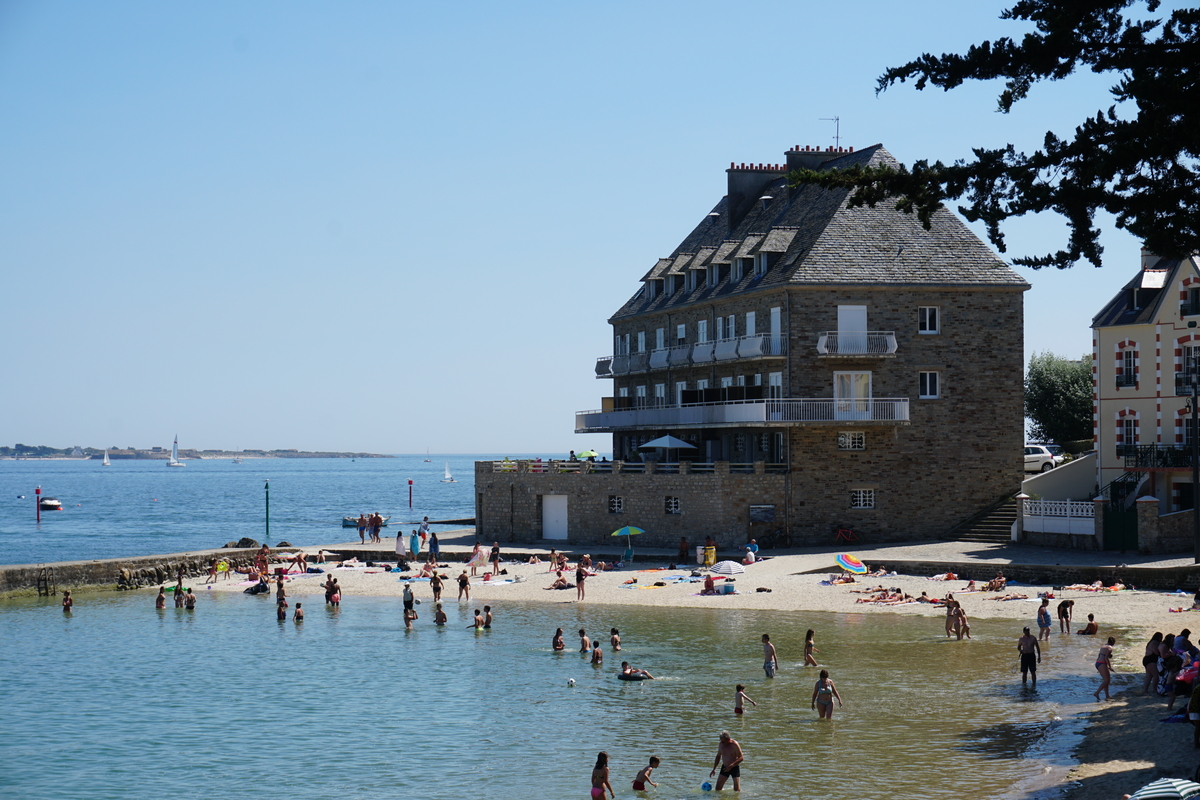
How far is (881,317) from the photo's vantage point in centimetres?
5309

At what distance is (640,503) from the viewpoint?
54656 mm

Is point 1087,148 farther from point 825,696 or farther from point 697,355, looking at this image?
point 697,355

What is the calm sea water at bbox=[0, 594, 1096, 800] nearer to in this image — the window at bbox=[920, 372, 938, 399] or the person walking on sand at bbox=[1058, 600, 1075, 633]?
the person walking on sand at bbox=[1058, 600, 1075, 633]

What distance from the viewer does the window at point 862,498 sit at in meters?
53.2

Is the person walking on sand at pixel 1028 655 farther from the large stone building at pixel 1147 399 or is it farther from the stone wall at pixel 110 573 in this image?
the stone wall at pixel 110 573

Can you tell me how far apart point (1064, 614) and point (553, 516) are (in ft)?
90.3

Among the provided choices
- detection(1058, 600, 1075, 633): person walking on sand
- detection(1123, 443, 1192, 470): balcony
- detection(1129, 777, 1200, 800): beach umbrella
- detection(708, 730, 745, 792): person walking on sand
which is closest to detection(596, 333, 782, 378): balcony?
detection(1123, 443, 1192, 470): balcony

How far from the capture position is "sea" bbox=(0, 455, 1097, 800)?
24.3m

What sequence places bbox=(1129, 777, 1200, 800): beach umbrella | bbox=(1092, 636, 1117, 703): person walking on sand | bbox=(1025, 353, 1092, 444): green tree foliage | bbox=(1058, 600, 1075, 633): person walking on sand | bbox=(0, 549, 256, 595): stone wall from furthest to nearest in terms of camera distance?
bbox=(1025, 353, 1092, 444): green tree foliage < bbox=(0, 549, 256, 595): stone wall < bbox=(1058, 600, 1075, 633): person walking on sand < bbox=(1092, 636, 1117, 703): person walking on sand < bbox=(1129, 777, 1200, 800): beach umbrella

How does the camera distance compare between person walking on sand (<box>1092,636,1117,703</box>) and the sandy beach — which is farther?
person walking on sand (<box>1092,636,1117,703</box>)

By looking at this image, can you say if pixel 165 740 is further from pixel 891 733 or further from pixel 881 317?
pixel 881 317

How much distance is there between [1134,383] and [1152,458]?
11.1 feet

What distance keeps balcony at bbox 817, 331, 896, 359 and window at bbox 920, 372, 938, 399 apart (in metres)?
2.06

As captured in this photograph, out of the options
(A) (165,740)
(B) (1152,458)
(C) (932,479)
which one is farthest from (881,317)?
(A) (165,740)
